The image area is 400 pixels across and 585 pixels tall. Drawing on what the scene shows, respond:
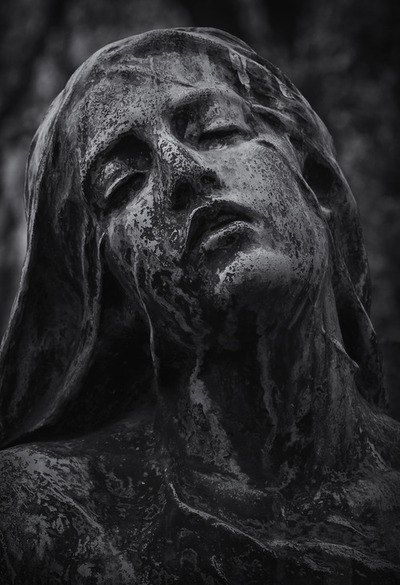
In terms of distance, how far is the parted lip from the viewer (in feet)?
4.28

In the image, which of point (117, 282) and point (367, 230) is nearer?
point (117, 282)

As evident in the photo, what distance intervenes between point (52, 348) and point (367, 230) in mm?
1234

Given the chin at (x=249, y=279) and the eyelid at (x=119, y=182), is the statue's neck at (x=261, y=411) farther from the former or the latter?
the eyelid at (x=119, y=182)

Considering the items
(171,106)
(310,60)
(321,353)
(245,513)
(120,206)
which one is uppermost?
(310,60)

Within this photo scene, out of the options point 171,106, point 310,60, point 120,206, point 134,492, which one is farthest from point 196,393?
point 310,60

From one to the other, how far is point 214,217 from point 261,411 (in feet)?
1.06

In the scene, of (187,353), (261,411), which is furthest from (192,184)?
(261,411)

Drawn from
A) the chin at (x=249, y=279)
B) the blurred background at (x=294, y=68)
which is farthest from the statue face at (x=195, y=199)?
the blurred background at (x=294, y=68)

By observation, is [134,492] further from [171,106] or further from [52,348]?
[171,106]

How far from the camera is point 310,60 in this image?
2.62 meters

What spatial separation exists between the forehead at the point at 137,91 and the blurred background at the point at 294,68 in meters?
1.06

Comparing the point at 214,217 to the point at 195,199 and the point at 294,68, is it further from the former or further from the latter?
Result: the point at 294,68

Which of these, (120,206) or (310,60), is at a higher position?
(310,60)

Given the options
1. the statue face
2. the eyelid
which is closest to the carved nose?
the statue face
